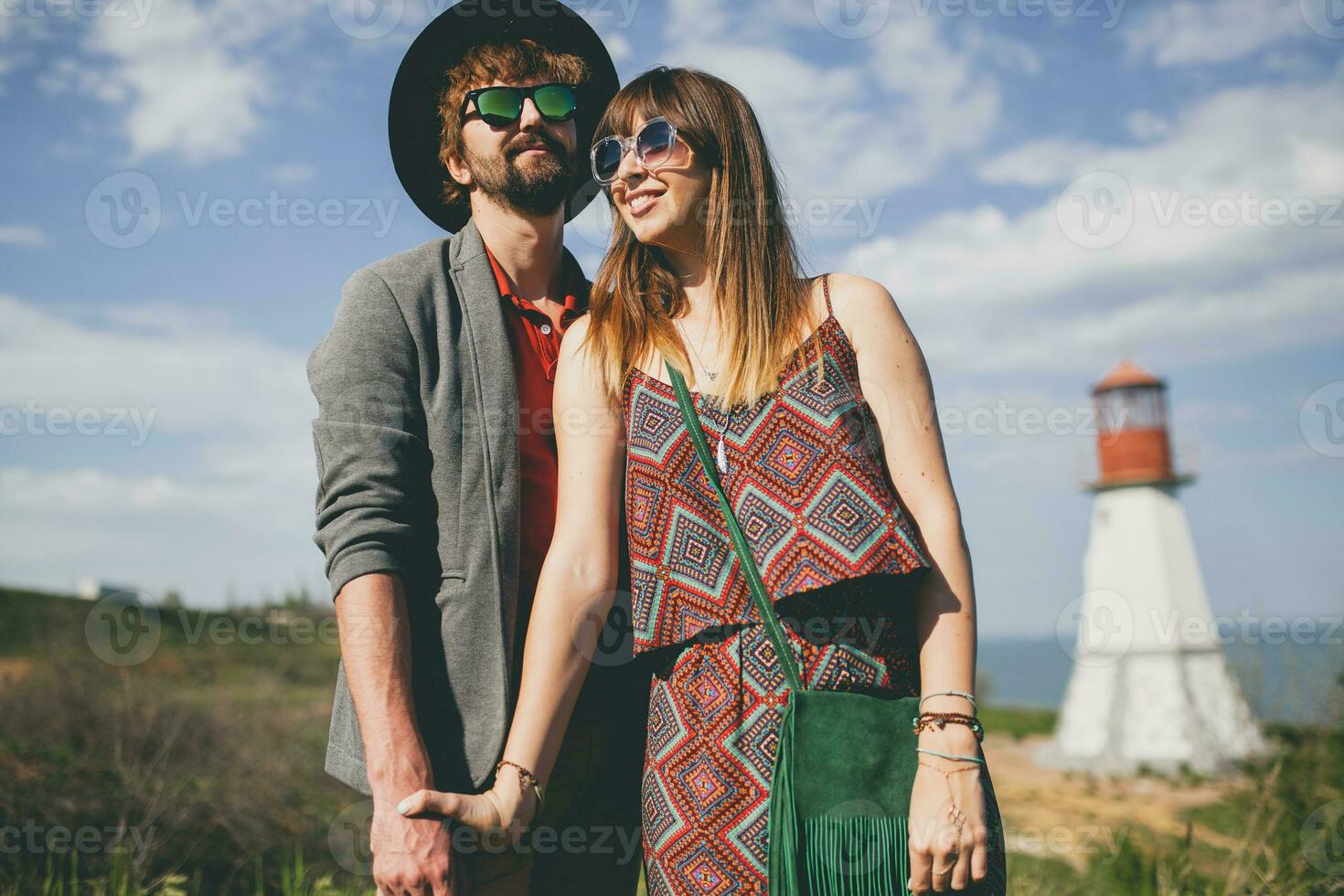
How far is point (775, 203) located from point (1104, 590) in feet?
88.9

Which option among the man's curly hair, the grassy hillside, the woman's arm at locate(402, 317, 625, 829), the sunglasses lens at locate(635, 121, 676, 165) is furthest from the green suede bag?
the grassy hillside

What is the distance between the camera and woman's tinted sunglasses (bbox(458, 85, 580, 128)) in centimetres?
262

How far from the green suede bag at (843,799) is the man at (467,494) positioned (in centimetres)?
62

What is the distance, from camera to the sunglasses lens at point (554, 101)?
8.61 ft

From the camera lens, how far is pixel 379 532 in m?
2.07

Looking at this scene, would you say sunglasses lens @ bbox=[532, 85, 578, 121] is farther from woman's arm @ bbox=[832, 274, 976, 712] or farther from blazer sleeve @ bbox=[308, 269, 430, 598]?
woman's arm @ bbox=[832, 274, 976, 712]

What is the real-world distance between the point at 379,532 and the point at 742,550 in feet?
2.41

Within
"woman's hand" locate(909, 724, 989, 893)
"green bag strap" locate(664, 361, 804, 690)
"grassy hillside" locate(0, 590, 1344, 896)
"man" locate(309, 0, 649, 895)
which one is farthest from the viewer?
"grassy hillside" locate(0, 590, 1344, 896)

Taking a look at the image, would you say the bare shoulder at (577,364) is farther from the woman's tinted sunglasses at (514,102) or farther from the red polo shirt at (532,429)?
the woman's tinted sunglasses at (514,102)

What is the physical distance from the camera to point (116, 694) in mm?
7000

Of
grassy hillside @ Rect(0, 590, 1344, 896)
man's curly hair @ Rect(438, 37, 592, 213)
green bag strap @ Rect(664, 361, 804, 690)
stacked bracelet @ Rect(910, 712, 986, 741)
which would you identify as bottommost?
grassy hillside @ Rect(0, 590, 1344, 896)

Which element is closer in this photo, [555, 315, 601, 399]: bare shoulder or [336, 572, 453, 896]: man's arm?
[336, 572, 453, 896]: man's arm

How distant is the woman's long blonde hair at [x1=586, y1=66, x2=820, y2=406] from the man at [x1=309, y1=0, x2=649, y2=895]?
302 mm

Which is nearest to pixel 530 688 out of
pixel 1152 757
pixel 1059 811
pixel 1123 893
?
pixel 1123 893
